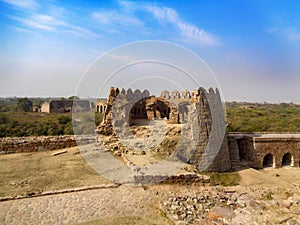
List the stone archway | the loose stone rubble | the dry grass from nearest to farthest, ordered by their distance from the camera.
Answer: the loose stone rubble → the dry grass → the stone archway

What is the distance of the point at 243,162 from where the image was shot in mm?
11828

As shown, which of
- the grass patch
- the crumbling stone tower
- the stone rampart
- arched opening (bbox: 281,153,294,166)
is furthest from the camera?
arched opening (bbox: 281,153,294,166)

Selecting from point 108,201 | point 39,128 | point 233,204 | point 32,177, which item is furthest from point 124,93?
point 39,128

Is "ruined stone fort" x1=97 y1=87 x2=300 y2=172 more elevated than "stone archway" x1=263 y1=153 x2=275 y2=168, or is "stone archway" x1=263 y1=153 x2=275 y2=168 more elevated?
"ruined stone fort" x1=97 y1=87 x2=300 y2=172

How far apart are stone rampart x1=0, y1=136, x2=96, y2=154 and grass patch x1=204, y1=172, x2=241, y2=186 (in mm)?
5700

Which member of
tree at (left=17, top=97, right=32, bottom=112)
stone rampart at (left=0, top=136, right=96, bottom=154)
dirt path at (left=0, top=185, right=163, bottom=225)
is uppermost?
tree at (left=17, top=97, right=32, bottom=112)

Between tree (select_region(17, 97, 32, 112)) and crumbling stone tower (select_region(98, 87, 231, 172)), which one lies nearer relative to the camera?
crumbling stone tower (select_region(98, 87, 231, 172))

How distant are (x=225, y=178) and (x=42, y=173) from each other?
→ 20.8ft

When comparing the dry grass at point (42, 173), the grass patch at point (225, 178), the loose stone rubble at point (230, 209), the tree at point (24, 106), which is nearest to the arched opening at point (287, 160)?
the grass patch at point (225, 178)

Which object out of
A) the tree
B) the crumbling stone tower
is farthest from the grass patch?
the tree

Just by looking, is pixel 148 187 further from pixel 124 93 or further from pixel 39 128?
pixel 39 128

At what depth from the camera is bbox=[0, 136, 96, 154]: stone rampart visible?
9.95 meters

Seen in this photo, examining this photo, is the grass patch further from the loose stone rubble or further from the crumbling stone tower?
the loose stone rubble

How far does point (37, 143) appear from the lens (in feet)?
34.1
